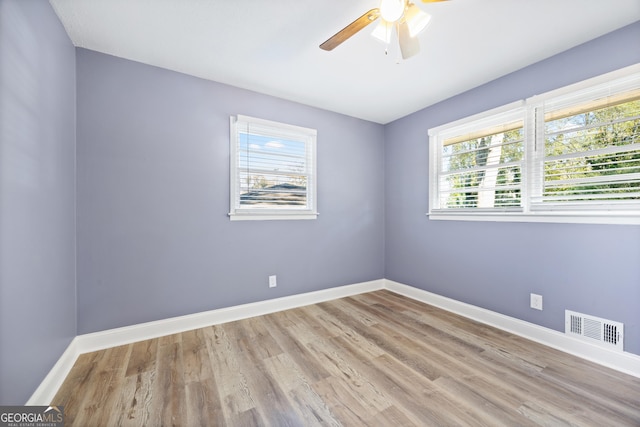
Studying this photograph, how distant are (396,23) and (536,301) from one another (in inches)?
101

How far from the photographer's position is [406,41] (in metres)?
1.66

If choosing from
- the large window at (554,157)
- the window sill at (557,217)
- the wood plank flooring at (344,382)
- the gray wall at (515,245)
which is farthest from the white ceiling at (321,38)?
the wood plank flooring at (344,382)

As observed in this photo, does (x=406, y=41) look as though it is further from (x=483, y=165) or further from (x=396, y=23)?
(x=483, y=165)

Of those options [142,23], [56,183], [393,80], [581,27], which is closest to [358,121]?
[393,80]

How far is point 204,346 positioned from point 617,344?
3207 mm

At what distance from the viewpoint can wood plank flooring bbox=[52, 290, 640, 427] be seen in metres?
1.43

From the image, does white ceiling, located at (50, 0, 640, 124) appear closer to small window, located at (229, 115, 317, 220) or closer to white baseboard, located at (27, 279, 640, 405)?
small window, located at (229, 115, 317, 220)

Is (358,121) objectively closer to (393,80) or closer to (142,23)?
(393,80)

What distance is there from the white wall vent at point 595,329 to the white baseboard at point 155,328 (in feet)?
7.31

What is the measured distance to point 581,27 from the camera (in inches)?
72.7

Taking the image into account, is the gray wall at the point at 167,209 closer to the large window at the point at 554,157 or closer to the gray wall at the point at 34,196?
the gray wall at the point at 34,196

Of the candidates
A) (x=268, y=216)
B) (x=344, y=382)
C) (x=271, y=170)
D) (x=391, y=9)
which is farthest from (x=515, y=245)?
(x=271, y=170)

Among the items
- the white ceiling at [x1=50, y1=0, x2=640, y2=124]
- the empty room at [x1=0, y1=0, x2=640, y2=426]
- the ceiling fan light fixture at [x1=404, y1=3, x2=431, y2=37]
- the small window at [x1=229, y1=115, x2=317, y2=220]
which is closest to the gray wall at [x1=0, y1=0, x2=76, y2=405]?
the empty room at [x1=0, y1=0, x2=640, y2=426]

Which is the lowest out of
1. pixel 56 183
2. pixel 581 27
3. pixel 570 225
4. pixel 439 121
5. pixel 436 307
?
pixel 436 307
